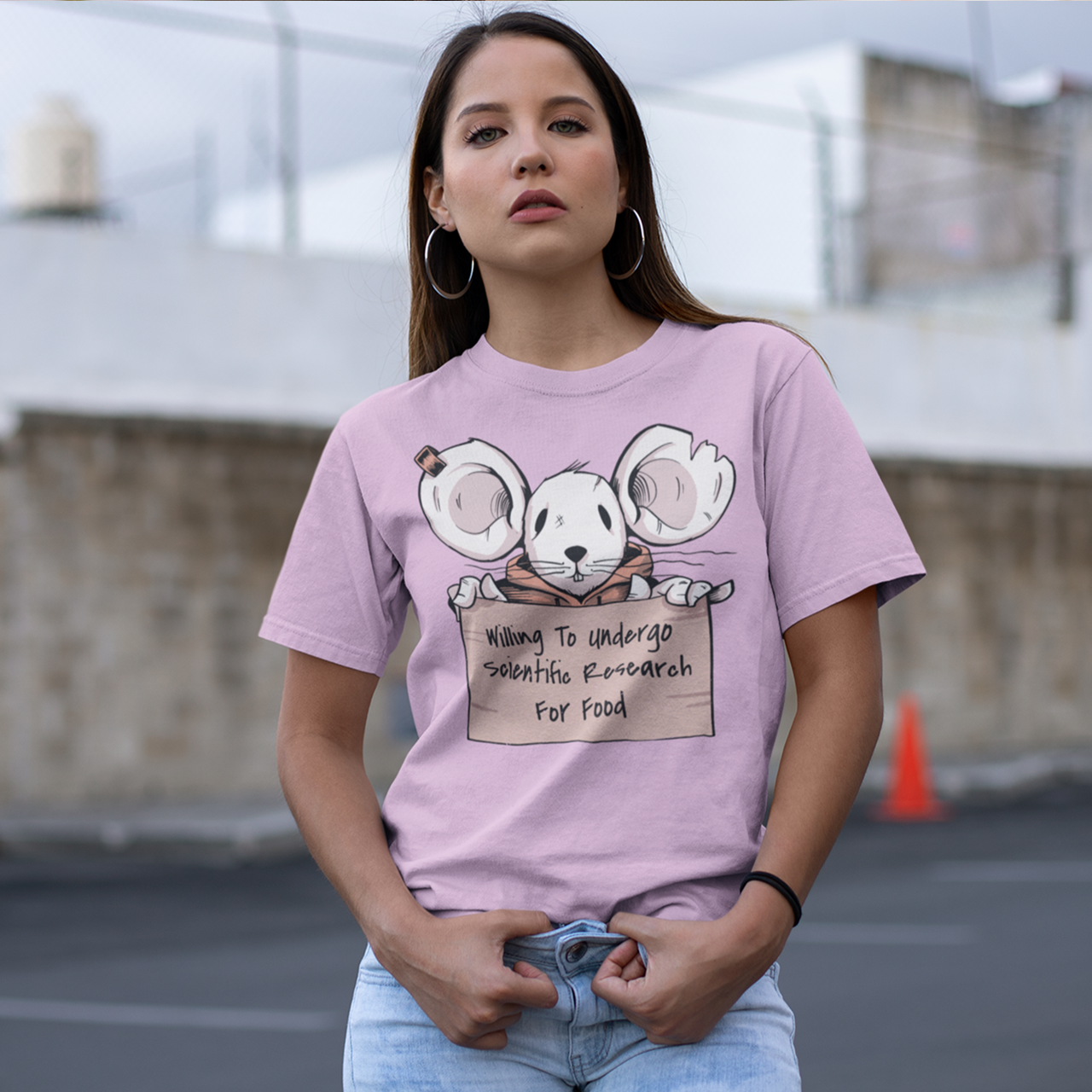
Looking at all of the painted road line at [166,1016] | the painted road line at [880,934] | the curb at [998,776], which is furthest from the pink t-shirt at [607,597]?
the curb at [998,776]

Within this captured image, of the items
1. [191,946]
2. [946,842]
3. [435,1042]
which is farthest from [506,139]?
[946,842]

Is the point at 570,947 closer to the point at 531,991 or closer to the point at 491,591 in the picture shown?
the point at 531,991

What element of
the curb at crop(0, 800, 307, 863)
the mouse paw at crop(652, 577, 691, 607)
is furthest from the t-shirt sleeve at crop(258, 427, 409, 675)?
the curb at crop(0, 800, 307, 863)

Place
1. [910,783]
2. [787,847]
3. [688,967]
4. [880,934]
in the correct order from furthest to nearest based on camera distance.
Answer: [910,783] → [880,934] → [787,847] → [688,967]

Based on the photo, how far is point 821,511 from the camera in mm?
1833

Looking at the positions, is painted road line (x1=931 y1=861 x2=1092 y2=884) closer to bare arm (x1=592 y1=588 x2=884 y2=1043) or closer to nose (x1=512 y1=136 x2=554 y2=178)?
bare arm (x1=592 y1=588 x2=884 y2=1043)

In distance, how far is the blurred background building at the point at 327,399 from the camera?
1212cm

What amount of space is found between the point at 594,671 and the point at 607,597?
0.27 ft

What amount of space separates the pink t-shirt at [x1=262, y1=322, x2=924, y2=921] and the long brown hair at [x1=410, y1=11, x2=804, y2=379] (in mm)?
114

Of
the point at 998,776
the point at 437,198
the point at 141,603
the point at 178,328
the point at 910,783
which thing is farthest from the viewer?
the point at 998,776

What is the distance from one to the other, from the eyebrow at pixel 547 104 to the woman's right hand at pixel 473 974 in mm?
916

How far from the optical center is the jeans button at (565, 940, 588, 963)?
1725 millimetres

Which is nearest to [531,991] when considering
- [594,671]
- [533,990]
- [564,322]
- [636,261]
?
[533,990]

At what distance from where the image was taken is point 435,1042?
176 centimetres
